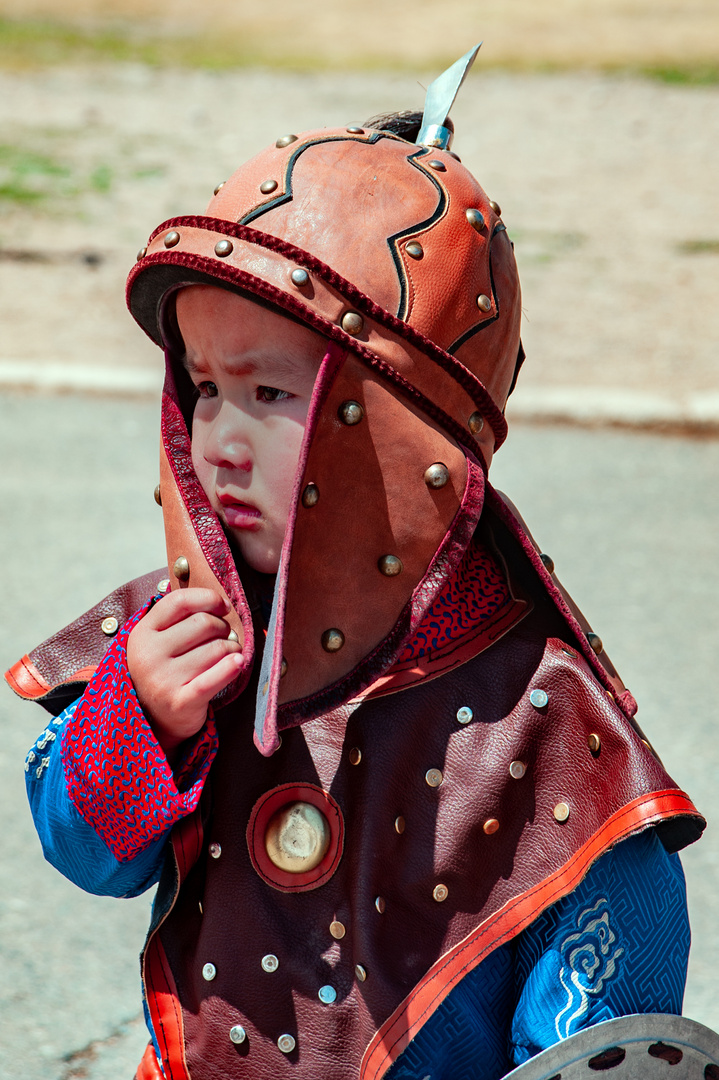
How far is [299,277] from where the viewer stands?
1.28 metres

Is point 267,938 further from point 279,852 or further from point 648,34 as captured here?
point 648,34

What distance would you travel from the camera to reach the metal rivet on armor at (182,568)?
1430 mm

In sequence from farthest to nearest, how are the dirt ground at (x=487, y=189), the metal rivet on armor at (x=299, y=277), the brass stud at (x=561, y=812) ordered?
the dirt ground at (x=487, y=189)
the brass stud at (x=561, y=812)
the metal rivet on armor at (x=299, y=277)

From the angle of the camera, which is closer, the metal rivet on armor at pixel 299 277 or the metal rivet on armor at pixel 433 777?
the metal rivet on armor at pixel 299 277

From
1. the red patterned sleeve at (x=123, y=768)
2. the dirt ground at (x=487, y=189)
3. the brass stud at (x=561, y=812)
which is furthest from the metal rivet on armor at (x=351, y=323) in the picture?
the dirt ground at (x=487, y=189)

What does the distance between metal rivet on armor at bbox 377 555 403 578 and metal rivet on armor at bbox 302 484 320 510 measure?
0.35 feet

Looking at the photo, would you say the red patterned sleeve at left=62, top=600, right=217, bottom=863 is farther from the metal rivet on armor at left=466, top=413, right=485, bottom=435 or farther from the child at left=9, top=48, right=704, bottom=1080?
the metal rivet on armor at left=466, top=413, right=485, bottom=435

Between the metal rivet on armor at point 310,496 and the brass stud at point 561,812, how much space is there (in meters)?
0.45

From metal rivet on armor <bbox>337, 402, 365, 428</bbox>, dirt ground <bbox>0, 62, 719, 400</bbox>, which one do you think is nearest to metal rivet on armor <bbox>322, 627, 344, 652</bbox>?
metal rivet on armor <bbox>337, 402, 365, 428</bbox>

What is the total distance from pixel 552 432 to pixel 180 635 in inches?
167

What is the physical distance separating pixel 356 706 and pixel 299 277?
1.67 ft

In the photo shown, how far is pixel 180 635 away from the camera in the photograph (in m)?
1.36

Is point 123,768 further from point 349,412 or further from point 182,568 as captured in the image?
point 349,412

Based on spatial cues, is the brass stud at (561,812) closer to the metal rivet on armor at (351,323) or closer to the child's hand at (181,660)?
the child's hand at (181,660)
